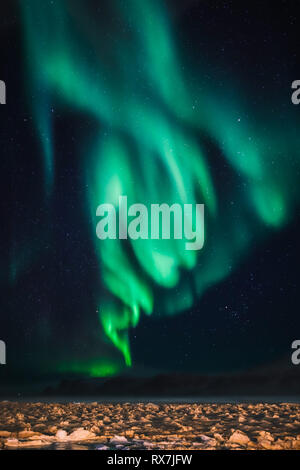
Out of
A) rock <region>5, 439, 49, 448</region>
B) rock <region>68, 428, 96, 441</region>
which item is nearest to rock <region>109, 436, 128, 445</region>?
rock <region>68, 428, 96, 441</region>

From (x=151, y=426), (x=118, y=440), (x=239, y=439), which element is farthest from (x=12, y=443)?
(x=239, y=439)

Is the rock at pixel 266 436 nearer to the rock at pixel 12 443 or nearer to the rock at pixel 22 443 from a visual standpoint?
the rock at pixel 22 443

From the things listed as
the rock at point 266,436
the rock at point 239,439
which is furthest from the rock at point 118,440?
the rock at point 266,436

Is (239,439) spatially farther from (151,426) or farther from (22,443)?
(22,443)

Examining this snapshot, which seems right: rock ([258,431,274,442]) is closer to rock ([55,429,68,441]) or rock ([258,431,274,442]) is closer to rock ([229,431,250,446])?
rock ([229,431,250,446])

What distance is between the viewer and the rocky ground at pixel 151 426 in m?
7.68

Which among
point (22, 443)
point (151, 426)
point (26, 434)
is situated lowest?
point (151, 426)

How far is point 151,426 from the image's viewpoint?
9.95m

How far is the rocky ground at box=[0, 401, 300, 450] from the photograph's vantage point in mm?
7676

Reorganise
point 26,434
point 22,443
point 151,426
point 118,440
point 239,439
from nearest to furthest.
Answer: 1. point 239,439
2. point 22,443
3. point 118,440
4. point 26,434
5. point 151,426

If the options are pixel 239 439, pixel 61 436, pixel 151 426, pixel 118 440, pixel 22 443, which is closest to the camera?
pixel 239 439
